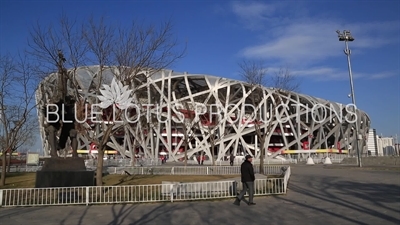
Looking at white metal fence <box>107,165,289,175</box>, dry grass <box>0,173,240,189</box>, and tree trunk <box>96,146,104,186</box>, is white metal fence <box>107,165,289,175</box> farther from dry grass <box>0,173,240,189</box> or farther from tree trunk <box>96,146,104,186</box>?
tree trunk <box>96,146,104,186</box>

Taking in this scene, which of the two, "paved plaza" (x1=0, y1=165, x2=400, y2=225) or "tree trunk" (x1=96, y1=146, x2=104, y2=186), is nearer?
"paved plaza" (x1=0, y1=165, x2=400, y2=225)

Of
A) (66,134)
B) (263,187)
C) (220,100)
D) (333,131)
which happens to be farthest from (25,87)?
(333,131)

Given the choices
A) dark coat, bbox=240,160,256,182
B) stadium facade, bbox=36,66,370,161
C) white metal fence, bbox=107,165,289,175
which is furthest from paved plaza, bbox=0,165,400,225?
stadium facade, bbox=36,66,370,161

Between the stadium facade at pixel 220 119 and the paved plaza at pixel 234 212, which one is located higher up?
the stadium facade at pixel 220 119

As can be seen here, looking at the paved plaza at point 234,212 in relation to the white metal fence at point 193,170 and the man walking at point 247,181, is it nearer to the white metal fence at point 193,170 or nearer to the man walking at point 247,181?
the man walking at point 247,181

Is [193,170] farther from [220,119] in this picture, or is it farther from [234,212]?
[220,119]

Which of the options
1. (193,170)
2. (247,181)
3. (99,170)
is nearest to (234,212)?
(247,181)

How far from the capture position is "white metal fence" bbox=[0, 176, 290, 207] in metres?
11.0

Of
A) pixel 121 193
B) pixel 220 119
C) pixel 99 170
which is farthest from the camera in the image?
pixel 220 119

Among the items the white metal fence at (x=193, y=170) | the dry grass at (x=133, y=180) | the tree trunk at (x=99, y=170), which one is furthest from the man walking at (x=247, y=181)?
the white metal fence at (x=193, y=170)

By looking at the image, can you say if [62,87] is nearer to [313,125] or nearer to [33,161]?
[33,161]

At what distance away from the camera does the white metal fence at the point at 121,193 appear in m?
A: 11.0

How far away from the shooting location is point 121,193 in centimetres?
1172

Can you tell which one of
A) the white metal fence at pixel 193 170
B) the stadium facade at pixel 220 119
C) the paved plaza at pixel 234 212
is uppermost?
the stadium facade at pixel 220 119
